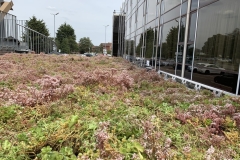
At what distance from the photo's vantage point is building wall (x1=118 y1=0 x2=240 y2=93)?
5.77 m

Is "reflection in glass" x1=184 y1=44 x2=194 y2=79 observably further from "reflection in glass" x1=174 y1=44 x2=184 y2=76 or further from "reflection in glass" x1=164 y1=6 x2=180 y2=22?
"reflection in glass" x1=164 y1=6 x2=180 y2=22

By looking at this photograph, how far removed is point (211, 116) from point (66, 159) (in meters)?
2.58

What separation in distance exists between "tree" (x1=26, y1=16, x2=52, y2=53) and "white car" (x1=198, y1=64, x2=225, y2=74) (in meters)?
20.2

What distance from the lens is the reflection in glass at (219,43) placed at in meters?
5.64

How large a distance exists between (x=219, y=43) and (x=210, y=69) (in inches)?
35.0

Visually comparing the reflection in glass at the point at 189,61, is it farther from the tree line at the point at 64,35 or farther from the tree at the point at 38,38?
the tree line at the point at 64,35

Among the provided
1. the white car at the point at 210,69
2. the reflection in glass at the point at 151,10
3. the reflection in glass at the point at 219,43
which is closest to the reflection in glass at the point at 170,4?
the reflection in glass at the point at 151,10

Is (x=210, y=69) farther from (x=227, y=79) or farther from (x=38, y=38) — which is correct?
(x=38, y=38)

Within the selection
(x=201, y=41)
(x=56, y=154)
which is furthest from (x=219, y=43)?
(x=56, y=154)

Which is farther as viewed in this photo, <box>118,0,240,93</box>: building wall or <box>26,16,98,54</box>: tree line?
<box>26,16,98,54</box>: tree line

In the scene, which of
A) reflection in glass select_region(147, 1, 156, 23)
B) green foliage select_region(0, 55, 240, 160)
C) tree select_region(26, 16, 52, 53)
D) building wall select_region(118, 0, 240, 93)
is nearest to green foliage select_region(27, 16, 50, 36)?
tree select_region(26, 16, 52, 53)

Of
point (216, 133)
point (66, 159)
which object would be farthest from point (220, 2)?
point (66, 159)

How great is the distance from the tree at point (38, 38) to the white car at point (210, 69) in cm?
2019

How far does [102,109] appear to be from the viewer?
12.7ft
